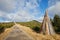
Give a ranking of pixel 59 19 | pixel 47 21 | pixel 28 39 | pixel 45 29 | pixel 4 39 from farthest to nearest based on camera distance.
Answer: pixel 59 19 < pixel 47 21 < pixel 45 29 < pixel 4 39 < pixel 28 39

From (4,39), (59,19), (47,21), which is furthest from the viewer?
(59,19)

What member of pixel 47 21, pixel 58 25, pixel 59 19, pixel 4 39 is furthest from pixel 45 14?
pixel 59 19

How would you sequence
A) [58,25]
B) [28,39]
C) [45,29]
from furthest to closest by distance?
1. [58,25]
2. [45,29]
3. [28,39]

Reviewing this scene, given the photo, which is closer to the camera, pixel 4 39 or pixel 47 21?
pixel 4 39

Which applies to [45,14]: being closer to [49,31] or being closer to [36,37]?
[49,31]

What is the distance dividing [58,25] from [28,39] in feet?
127

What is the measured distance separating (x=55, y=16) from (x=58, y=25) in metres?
6.20

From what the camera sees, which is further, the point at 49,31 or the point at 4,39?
the point at 49,31

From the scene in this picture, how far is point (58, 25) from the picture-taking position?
1997 inches

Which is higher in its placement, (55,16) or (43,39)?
(55,16)

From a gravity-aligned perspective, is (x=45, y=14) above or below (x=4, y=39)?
above

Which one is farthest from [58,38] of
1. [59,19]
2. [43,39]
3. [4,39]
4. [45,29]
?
[59,19]

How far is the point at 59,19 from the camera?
54.4 meters

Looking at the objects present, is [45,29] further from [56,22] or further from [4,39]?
[56,22]
